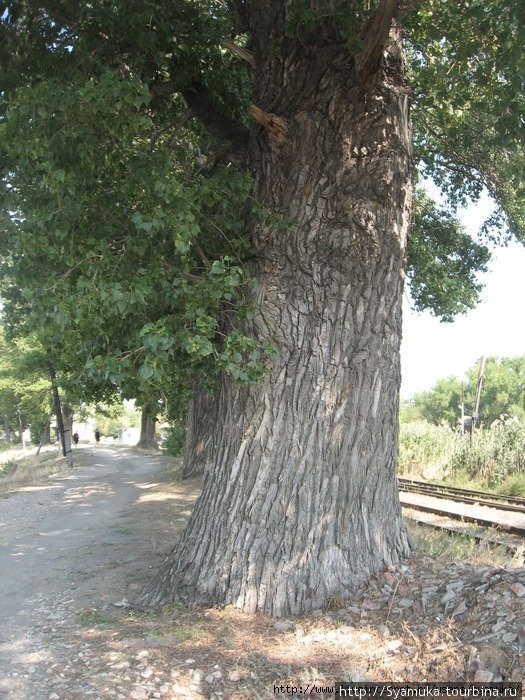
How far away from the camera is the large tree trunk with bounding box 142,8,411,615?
5.76 meters

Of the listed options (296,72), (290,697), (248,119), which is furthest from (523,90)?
(290,697)

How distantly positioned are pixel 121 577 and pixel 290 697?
353cm

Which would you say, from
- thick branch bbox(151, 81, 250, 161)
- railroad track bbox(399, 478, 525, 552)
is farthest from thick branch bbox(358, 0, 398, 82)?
railroad track bbox(399, 478, 525, 552)

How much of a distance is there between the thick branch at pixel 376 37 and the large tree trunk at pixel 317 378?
0.10 metres

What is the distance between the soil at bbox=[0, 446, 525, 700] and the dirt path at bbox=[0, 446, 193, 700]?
0.02 metres

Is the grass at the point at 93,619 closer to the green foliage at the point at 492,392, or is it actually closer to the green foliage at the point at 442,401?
the green foliage at the point at 492,392

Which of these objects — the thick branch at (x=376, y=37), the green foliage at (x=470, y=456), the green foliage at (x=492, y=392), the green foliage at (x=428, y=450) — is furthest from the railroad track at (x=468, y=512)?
the green foliage at (x=492, y=392)

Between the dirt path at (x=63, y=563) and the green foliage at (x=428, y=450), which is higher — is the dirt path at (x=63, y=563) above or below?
below

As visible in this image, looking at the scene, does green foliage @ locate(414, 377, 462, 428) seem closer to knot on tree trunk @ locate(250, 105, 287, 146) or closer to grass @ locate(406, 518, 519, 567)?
grass @ locate(406, 518, 519, 567)

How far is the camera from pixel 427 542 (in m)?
7.56

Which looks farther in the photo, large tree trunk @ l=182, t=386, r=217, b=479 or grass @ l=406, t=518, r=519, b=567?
large tree trunk @ l=182, t=386, r=217, b=479

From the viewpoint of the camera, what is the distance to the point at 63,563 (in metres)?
8.49

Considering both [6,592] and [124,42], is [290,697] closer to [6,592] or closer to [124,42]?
[6,592]

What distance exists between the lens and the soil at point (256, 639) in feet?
14.5
